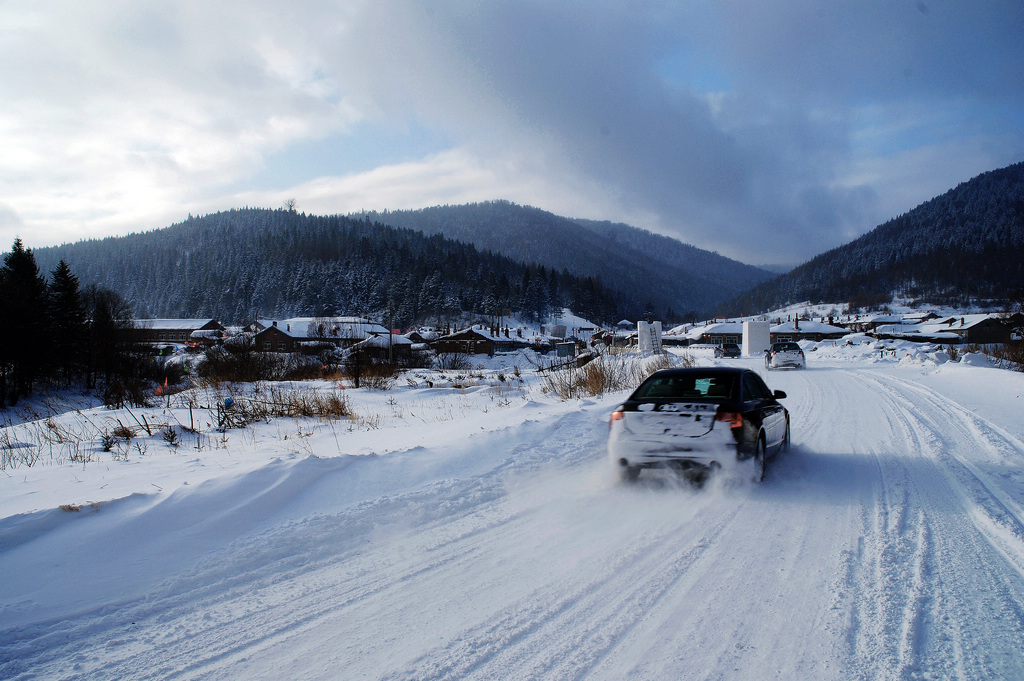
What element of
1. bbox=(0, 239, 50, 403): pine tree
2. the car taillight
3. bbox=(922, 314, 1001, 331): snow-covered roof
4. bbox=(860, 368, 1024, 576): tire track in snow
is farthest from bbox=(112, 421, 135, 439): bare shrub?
bbox=(922, 314, 1001, 331): snow-covered roof

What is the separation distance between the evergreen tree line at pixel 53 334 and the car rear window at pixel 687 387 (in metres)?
35.6

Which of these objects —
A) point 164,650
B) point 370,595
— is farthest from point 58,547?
point 370,595

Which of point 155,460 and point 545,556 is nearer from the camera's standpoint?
point 545,556

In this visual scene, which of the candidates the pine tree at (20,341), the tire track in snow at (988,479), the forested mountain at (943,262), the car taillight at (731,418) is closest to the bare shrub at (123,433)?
the car taillight at (731,418)

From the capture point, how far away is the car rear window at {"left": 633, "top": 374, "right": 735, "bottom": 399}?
691cm

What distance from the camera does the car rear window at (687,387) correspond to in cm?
691

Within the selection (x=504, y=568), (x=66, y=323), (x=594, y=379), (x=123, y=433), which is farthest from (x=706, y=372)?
(x=66, y=323)

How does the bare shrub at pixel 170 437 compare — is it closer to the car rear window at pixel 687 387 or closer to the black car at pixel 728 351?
the car rear window at pixel 687 387

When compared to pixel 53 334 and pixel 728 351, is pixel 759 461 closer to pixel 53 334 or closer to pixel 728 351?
pixel 728 351

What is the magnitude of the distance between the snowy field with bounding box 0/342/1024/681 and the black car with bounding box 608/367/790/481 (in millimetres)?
394

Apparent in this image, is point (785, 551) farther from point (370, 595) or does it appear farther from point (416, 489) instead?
point (416, 489)

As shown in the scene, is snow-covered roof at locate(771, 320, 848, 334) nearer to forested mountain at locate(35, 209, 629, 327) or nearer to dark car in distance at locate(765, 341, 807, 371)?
forested mountain at locate(35, 209, 629, 327)

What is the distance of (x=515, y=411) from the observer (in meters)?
12.8

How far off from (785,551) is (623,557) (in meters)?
1.39
